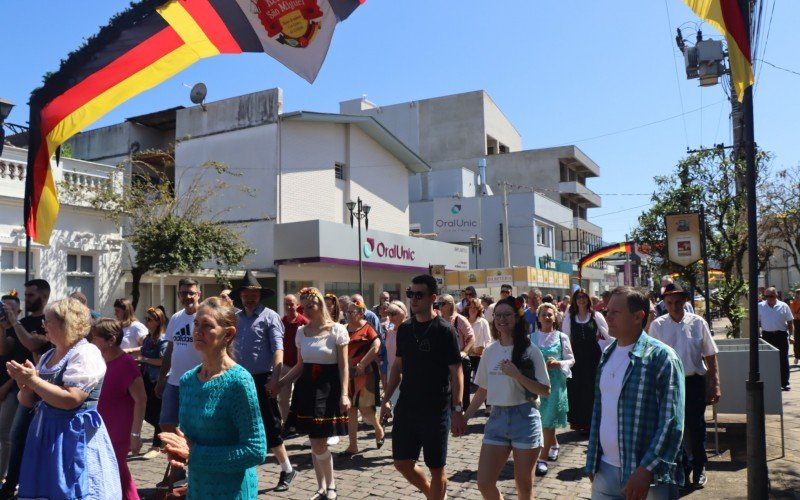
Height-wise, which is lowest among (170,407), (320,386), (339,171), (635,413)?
(170,407)

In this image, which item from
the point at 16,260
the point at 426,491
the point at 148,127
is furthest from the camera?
the point at 148,127

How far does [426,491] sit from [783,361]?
10003 mm

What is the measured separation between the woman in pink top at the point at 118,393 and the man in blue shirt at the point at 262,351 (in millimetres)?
1431

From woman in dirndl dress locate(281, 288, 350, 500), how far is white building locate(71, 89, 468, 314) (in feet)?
47.8

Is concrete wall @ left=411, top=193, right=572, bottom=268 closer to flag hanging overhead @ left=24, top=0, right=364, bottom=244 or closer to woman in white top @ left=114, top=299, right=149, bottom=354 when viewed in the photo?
woman in white top @ left=114, top=299, right=149, bottom=354

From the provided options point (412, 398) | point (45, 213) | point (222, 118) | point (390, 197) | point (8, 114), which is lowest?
point (412, 398)

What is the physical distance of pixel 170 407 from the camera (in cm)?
634

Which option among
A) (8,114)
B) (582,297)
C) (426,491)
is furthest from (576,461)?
(8,114)

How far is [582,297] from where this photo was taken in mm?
8188

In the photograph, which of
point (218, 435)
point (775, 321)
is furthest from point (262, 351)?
point (775, 321)

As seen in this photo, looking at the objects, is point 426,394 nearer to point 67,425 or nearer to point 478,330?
point 67,425

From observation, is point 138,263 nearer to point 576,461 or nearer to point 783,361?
point 576,461

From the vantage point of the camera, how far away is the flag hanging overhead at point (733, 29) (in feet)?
15.3

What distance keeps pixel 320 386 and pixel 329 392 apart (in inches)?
4.0
